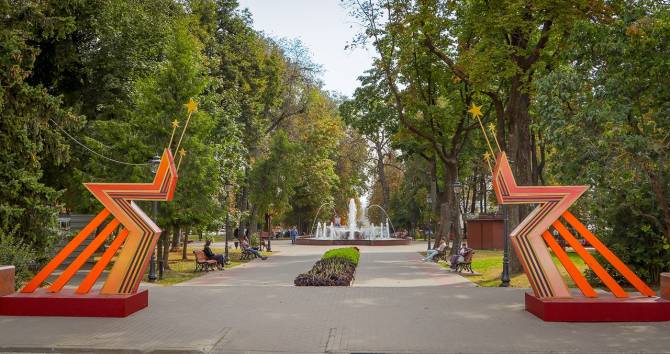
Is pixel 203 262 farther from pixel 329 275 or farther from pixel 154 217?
pixel 329 275

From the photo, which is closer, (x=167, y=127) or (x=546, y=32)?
(x=546, y=32)

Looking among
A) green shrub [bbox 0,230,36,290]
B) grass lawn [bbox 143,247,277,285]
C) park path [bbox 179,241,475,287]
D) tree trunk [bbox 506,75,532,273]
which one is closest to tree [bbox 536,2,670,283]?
tree trunk [bbox 506,75,532,273]

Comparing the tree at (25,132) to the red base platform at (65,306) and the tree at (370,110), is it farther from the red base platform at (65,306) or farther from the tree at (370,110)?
the tree at (370,110)

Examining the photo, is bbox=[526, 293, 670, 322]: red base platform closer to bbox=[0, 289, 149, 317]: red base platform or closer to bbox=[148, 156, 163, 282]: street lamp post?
bbox=[0, 289, 149, 317]: red base platform

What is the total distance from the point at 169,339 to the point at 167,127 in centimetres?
1375

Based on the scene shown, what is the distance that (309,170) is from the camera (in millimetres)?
53969

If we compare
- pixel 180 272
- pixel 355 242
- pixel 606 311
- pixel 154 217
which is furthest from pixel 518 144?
pixel 355 242

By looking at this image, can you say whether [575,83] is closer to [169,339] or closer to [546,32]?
[546,32]

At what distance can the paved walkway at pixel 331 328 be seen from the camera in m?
8.30

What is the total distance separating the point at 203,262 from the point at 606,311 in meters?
15.6

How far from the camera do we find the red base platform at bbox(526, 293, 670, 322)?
33.3 feet

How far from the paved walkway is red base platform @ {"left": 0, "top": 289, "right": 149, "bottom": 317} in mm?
278

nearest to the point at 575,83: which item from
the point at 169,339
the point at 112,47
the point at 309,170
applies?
the point at 169,339

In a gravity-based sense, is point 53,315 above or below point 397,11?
below
